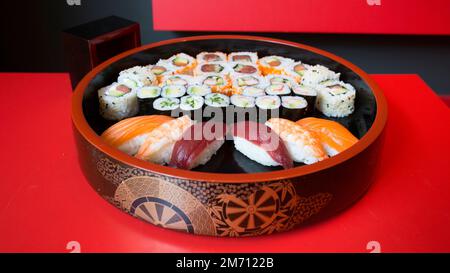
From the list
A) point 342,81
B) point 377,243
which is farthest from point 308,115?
point 377,243

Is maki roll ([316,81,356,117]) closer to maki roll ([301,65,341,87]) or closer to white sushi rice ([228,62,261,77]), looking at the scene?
maki roll ([301,65,341,87])

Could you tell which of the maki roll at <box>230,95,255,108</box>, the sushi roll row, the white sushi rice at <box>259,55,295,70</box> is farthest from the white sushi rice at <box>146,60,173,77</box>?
the white sushi rice at <box>259,55,295,70</box>

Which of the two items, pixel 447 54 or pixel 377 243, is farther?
pixel 447 54

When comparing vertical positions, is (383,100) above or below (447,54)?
above

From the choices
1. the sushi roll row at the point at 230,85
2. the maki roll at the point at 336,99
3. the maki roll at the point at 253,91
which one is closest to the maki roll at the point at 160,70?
the sushi roll row at the point at 230,85

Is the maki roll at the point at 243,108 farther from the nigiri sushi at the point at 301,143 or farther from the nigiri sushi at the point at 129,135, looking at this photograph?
the nigiri sushi at the point at 129,135

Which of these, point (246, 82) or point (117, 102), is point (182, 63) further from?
point (117, 102)
